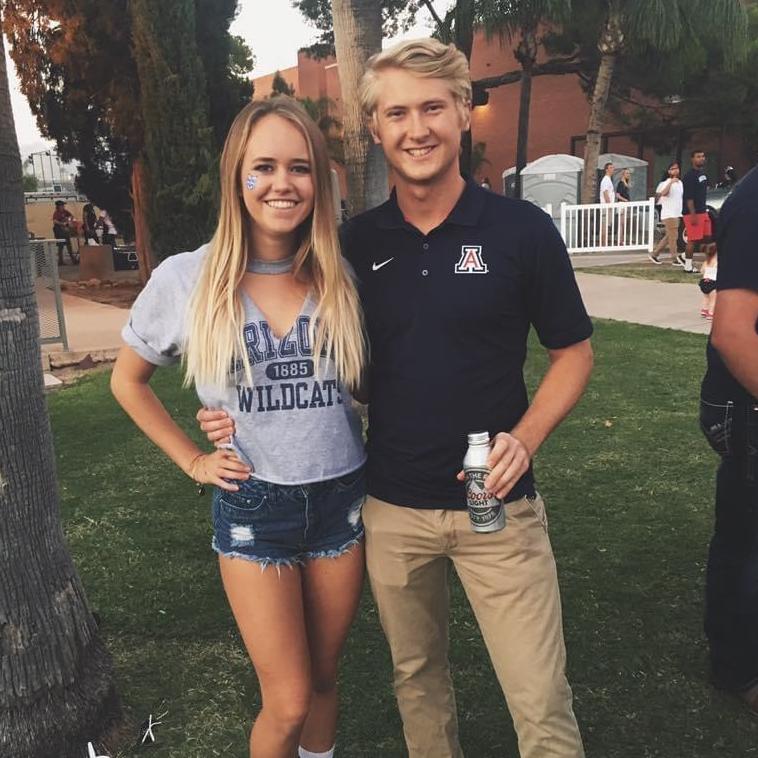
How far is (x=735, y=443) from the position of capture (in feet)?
8.37

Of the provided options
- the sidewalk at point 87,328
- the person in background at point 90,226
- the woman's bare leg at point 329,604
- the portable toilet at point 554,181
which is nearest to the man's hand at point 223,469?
the woman's bare leg at point 329,604

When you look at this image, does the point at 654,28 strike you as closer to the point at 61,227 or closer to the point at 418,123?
the point at 61,227

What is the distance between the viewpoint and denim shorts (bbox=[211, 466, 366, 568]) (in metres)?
2.03

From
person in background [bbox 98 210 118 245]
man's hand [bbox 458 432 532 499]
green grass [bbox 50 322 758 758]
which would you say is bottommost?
green grass [bbox 50 322 758 758]

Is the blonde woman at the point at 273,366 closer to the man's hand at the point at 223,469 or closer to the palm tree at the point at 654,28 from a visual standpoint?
the man's hand at the point at 223,469

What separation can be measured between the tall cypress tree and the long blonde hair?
10.9 metres

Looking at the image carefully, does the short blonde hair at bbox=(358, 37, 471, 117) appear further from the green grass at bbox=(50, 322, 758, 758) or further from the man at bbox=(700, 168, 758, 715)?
the green grass at bbox=(50, 322, 758, 758)

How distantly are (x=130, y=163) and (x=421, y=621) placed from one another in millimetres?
15449

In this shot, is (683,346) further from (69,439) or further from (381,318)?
(381,318)

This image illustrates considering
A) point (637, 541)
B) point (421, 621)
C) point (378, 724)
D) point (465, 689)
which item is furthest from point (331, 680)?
point (637, 541)

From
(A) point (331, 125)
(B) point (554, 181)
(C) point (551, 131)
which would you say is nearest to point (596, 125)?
(B) point (554, 181)

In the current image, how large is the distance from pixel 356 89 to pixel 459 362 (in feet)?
13.8

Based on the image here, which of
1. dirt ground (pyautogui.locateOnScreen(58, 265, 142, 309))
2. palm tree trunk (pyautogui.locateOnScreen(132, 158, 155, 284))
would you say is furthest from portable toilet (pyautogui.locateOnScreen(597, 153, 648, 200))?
palm tree trunk (pyautogui.locateOnScreen(132, 158, 155, 284))

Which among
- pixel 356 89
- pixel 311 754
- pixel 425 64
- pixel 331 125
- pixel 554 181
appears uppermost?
pixel 331 125
